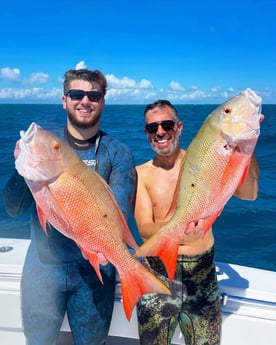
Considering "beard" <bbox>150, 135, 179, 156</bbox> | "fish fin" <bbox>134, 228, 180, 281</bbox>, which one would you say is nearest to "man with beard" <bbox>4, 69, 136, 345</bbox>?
"beard" <bbox>150, 135, 179, 156</bbox>

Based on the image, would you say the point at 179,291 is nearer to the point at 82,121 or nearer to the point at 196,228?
the point at 196,228

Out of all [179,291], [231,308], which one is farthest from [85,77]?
[231,308]

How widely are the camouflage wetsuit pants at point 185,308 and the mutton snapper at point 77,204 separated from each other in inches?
21.1

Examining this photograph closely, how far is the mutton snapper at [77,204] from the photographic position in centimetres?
204

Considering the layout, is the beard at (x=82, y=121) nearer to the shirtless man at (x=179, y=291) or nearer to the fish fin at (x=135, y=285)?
the shirtless man at (x=179, y=291)

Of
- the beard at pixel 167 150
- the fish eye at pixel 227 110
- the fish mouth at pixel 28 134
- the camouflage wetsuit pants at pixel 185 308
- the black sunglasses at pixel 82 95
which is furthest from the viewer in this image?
the beard at pixel 167 150

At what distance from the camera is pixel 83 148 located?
2.71 meters

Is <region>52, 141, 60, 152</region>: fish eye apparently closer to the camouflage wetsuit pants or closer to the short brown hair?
the short brown hair

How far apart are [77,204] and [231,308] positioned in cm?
170

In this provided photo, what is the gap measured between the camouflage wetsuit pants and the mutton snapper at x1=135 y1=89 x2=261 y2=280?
→ 1.65ft

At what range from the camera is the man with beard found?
266 centimetres

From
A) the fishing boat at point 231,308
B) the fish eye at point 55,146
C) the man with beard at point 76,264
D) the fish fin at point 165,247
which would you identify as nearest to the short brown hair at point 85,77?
the man with beard at point 76,264

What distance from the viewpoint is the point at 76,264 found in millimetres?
2703

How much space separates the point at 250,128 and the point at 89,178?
0.93m
